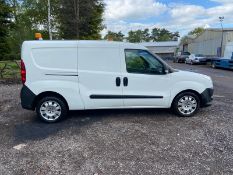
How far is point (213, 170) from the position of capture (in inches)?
141

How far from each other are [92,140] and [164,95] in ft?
7.34

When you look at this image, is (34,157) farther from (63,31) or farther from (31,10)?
(31,10)

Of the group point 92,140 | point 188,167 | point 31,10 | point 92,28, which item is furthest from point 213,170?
point 31,10

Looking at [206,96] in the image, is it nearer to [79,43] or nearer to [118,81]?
[118,81]

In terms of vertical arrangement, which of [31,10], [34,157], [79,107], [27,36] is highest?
[31,10]

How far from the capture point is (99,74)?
562 cm

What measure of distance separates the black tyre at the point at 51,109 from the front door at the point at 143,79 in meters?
1.54

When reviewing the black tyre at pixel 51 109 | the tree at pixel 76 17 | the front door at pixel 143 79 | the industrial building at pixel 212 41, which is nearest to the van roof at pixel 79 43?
the front door at pixel 143 79

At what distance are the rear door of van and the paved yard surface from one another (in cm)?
61

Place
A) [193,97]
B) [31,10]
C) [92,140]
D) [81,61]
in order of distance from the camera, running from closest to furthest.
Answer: [92,140] → [81,61] → [193,97] → [31,10]

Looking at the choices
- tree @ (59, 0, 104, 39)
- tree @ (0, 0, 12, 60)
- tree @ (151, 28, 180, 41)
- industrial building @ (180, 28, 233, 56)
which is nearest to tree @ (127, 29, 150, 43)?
tree @ (151, 28, 180, 41)

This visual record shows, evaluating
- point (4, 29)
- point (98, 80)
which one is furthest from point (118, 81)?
point (4, 29)

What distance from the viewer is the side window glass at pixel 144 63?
5785 millimetres

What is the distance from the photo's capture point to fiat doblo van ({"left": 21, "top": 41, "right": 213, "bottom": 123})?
551cm
